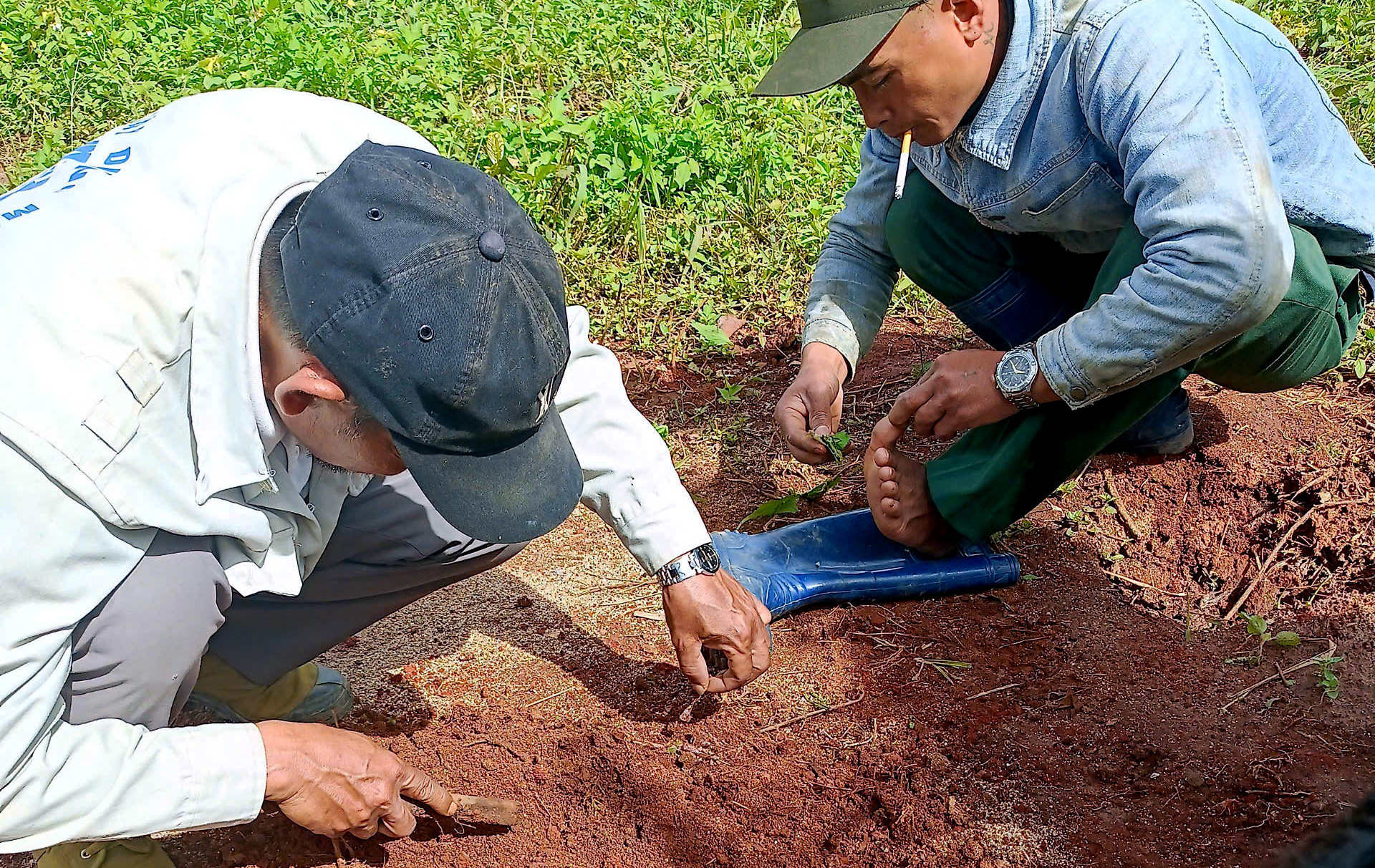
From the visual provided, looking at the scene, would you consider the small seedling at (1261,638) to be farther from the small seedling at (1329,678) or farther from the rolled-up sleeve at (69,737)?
the rolled-up sleeve at (69,737)

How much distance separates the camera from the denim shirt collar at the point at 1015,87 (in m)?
1.84

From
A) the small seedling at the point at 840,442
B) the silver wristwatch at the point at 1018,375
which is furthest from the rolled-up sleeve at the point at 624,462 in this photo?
the small seedling at the point at 840,442

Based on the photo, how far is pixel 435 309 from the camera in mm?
1268

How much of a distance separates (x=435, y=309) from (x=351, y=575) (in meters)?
0.83

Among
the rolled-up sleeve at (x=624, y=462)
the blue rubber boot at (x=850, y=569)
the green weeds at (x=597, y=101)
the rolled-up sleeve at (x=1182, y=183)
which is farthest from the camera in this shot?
the green weeds at (x=597, y=101)

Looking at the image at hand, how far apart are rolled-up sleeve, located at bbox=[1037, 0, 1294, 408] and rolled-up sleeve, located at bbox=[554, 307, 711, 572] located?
29.4 inches

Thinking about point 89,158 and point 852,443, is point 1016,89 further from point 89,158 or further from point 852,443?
point 89,158

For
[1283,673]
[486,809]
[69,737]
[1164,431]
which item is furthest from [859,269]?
[69,737]

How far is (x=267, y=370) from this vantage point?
55.9 inches

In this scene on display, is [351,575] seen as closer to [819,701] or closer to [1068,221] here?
[819,701]

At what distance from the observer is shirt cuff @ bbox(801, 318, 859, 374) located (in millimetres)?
2367

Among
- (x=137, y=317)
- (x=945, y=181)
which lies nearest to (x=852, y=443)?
(x=945, y=181)

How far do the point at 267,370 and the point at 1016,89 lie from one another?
1279 mm

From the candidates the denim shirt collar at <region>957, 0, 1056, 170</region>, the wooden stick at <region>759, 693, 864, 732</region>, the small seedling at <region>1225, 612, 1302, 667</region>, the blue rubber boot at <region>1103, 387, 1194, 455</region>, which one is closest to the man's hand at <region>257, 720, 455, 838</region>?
the wooden stick at <region>759, 693, 864, 732</region>
